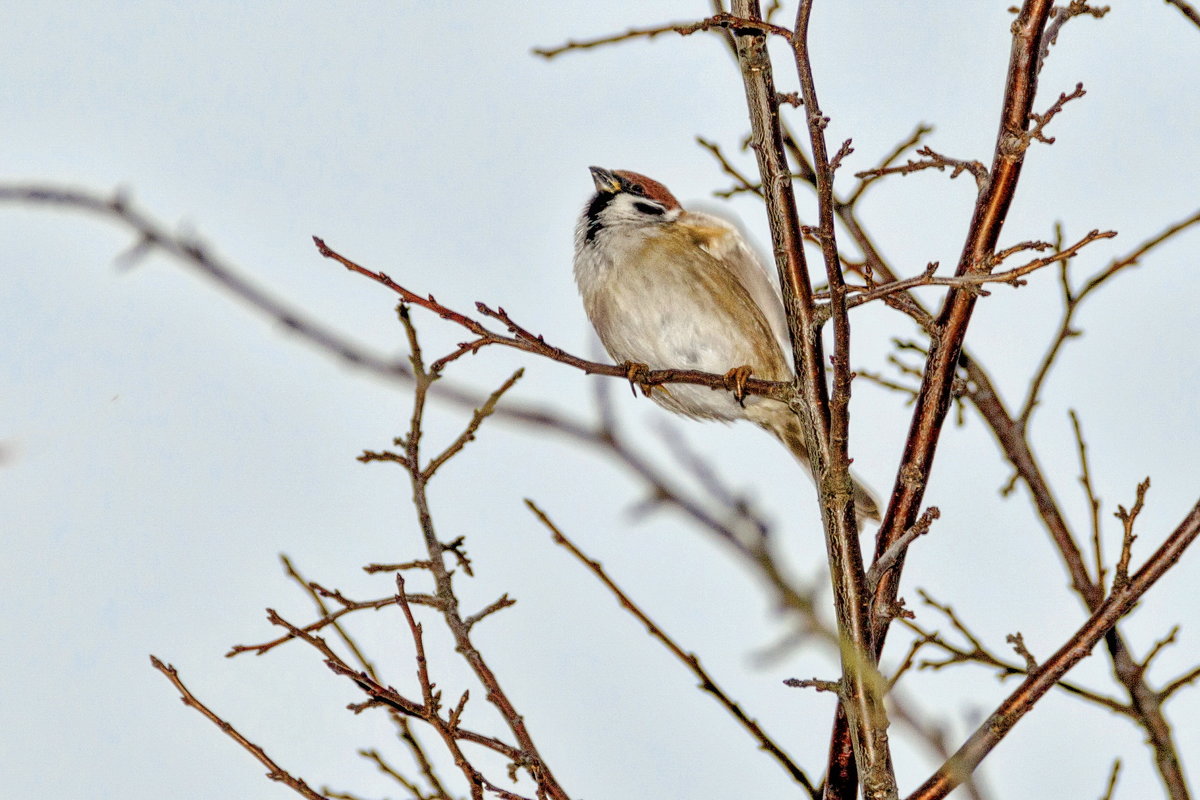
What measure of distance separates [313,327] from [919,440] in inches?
70.8

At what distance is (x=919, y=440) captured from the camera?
10.2ft

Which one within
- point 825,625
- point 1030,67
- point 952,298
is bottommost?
point 825,625

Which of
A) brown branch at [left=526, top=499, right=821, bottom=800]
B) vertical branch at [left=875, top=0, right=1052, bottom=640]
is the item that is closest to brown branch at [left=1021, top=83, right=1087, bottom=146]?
vertical branch at [left=875, top=0, right=1052, bottom=640]

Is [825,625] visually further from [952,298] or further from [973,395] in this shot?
[973,395]

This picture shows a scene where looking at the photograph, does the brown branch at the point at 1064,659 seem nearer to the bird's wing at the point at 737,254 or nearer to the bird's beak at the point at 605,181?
the bird's wing at the point at 737,254

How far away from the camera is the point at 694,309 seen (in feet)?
16.0

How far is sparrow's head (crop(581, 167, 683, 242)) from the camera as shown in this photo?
17.3 ft

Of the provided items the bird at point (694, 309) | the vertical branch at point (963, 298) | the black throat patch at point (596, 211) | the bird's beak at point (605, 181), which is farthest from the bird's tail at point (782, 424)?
the vertical branch at point (963, 298)

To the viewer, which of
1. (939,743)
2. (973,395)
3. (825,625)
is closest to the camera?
(825,625)

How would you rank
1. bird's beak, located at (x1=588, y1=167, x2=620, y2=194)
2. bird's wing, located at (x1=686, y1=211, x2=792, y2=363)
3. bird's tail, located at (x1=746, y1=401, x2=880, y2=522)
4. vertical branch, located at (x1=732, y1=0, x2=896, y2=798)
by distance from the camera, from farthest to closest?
1. bird's beak, located at (x1=588, y1=167, x2=620, y2=194)
2. bird's wing, located at (x1=686, y1=211, x2=792, y2=363)
3. bird's tail, located at (x1=746, y1=401, x2=880, y2=522)
4. vertical branch, located at (x1=732, y1=0, x2=896, y2=798)

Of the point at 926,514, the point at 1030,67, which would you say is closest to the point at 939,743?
the point at 926,514

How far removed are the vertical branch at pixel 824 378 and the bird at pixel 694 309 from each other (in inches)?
81.6

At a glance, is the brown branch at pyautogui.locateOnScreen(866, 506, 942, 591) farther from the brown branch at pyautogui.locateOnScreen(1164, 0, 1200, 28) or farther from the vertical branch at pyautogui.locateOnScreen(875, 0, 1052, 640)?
the brown branch at pyautogui.locateOnScreen(1164, 0, 1200, 28)

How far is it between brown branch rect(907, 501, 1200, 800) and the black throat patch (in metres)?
2.98
